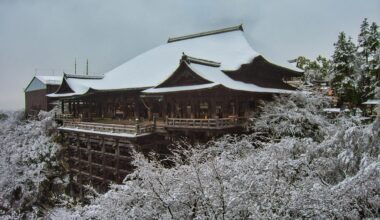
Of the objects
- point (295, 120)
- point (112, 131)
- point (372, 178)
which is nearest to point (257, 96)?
point (295, 120)

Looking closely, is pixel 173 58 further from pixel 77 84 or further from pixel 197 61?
pixel 77 84

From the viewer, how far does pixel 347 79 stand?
77.0ft

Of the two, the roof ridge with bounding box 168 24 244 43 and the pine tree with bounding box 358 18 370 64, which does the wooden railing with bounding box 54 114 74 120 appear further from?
the pine tree with bounding box 358 18 370 64

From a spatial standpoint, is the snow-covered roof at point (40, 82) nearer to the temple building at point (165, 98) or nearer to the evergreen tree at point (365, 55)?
the temple building at point (165, 98)

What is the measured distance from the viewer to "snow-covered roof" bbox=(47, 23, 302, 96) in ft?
79.7

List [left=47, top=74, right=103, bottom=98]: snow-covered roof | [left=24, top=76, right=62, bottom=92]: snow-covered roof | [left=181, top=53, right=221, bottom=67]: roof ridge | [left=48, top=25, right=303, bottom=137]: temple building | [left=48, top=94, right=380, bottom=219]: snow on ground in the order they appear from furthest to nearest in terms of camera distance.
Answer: [left=24, top=76, right=62, bottom=92]: snow-covered roof
[left=47, top=74, right=103, bottom=98]: snow-covered roof
[left=181, top=53, right=221, bottom=67]: roof ridge
[left=48, top=25, right=303, bottom=137]: temple building
[left=48, top=94, right=380, bottom=219]: snow on ground

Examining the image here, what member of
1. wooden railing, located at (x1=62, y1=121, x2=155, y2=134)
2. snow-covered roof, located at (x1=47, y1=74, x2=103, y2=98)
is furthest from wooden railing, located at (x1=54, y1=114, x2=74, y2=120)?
wooden railing, located at (x1=62, y1=121, x2=155, y2=134)

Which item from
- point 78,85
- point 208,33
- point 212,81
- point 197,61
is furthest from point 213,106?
point 78,85

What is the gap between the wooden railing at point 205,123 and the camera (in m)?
17.4

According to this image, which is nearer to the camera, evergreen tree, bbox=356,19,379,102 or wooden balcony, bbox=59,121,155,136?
wooden balcony, bbox=59,121,155,136

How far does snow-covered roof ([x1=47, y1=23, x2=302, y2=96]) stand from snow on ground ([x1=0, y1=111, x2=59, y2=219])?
551 cm

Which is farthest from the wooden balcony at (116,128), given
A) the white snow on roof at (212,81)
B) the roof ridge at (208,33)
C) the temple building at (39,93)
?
the roof ridge at (208,33)

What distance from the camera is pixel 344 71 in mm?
24422

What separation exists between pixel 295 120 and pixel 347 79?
28.6ft
